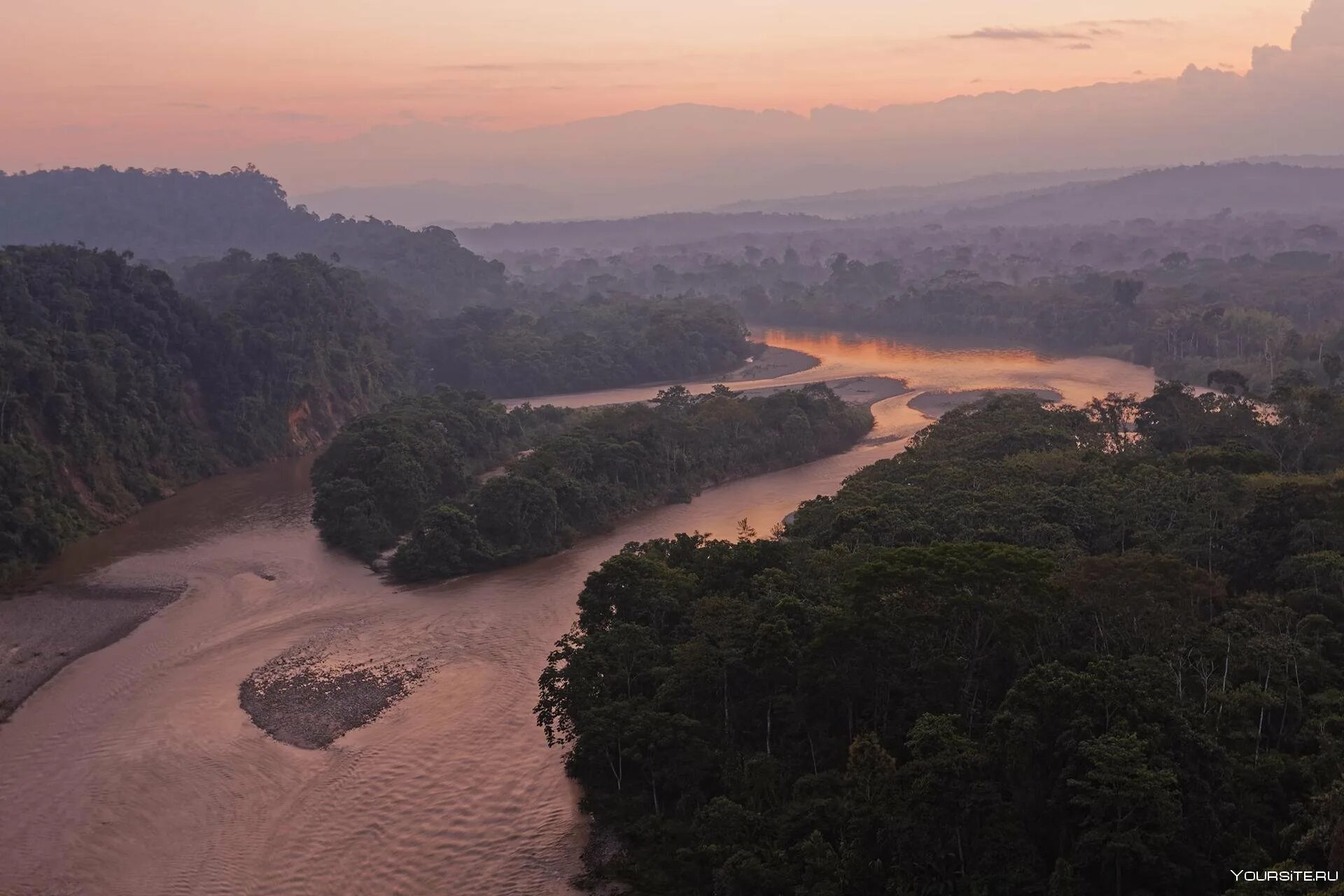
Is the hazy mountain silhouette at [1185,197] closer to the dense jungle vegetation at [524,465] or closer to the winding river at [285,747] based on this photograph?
the dense jungle vegetation at [524,465]

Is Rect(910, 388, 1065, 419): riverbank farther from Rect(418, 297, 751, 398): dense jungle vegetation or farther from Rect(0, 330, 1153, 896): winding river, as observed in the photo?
Rect(0, 330, 1153, 896): winding river

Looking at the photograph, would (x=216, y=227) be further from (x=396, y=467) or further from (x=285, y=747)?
(x=285, y=747)

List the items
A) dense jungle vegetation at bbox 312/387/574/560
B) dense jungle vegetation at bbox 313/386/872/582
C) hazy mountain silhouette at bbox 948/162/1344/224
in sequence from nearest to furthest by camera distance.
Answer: dense jungle vegetation at bbox 313/386/872/582, dense jungle vegetation at bbox 312/387/574/560, hazy mountain silhouette at bbox 948/162/1344/224

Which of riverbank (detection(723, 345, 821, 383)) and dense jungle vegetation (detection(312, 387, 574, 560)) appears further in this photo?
Result: riverbank (detection(723, 345, 821, 383))

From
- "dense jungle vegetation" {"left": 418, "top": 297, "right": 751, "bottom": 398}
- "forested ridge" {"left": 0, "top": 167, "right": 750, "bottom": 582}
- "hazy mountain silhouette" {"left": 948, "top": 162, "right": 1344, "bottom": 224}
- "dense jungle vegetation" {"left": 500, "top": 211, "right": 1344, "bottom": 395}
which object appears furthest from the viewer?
"hazy mountain silhouette" {"left": 948, "top": 162, "right": 1344, "bottom": 224}

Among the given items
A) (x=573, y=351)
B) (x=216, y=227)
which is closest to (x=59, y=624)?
(x=573, y=351)

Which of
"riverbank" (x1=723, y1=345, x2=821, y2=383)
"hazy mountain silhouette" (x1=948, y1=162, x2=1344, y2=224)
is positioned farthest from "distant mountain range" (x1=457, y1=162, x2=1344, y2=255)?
"riverbank" (x1=723, y1=345, x2=821, y2=383)
